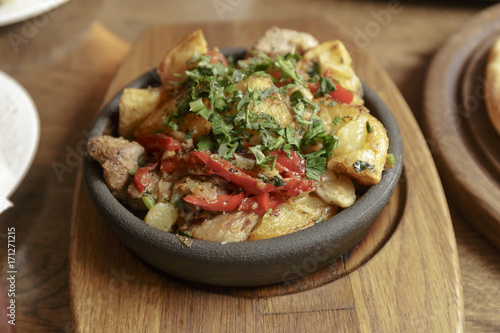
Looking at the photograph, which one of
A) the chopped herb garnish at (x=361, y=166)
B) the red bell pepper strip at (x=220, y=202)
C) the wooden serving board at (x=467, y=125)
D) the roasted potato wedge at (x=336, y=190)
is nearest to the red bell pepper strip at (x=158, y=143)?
the red bell pepper strip at (x=220, y=202)

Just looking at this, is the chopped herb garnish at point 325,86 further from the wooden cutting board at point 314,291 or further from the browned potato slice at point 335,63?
the wooden cutting board at point 314,291

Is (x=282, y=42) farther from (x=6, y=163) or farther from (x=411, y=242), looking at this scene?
(x=6, y=163)

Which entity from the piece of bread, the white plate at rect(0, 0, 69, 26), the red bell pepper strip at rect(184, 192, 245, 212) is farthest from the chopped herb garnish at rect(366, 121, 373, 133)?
the white plate at rect(0, 0, 69, 26)

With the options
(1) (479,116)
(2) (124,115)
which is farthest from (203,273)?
(1) (479,116)

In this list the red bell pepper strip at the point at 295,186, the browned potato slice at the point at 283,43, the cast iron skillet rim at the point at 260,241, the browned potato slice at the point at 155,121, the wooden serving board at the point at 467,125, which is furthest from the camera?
the browned potato slice at the point at 283,43

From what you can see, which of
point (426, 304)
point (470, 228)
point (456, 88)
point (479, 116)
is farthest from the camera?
point (456, 88)

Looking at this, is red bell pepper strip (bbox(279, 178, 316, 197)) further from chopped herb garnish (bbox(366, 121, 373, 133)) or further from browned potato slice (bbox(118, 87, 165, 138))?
browned potato slice (bbox(118, 87, 165, 138))
